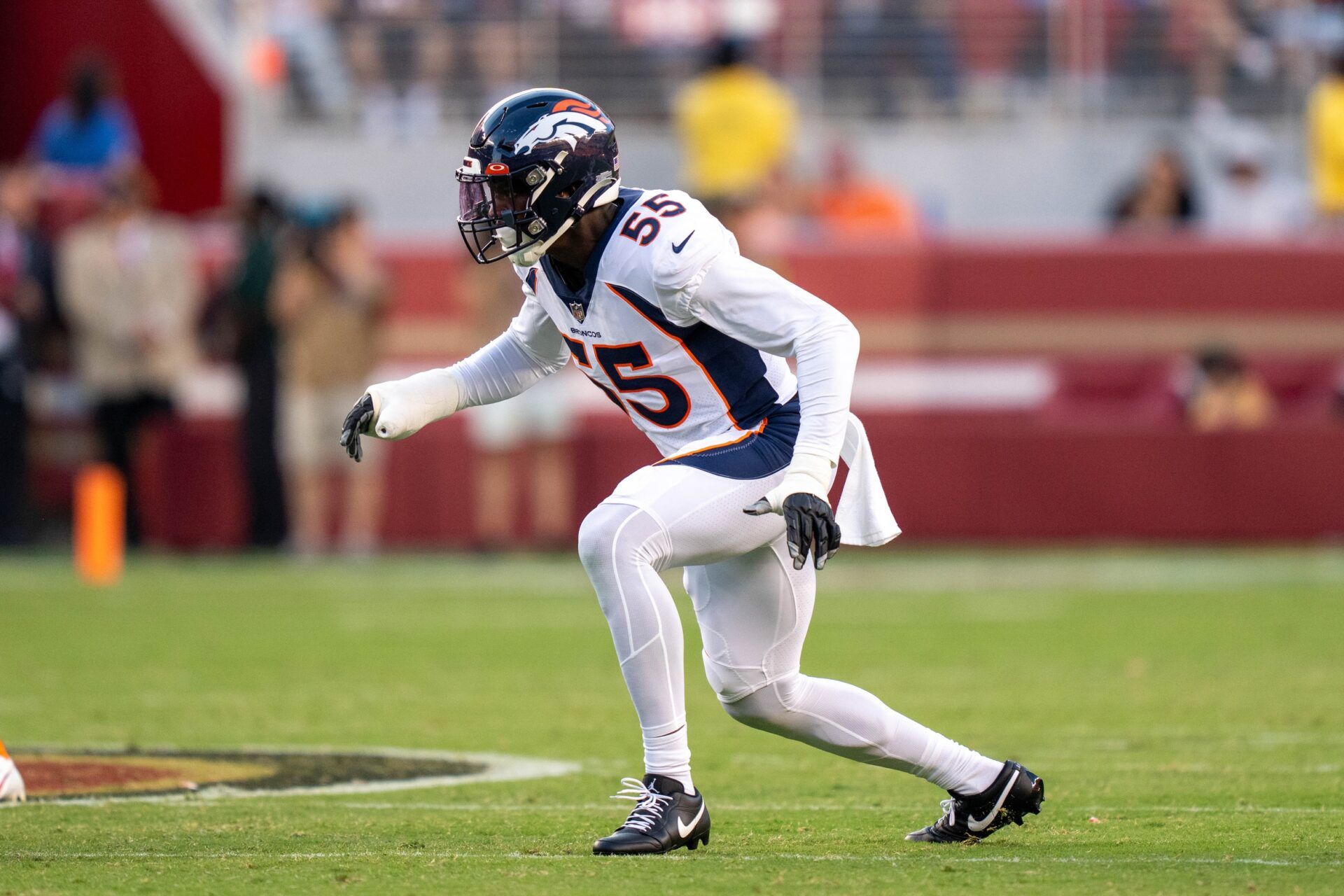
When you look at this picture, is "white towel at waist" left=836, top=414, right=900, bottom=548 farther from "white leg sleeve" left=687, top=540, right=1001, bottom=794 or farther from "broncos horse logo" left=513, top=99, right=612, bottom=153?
"broncos horse logo" left=513, top=99, right=612, bottom=153

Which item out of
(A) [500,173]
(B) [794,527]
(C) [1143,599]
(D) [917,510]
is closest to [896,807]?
(B) [794,527]

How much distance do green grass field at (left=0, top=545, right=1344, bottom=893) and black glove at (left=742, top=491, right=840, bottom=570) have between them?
2.32ft

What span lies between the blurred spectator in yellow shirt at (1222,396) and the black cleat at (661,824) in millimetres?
11590

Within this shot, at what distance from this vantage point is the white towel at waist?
5.45m

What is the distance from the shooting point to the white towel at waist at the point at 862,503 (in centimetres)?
545

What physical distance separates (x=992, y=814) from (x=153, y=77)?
18.9 m

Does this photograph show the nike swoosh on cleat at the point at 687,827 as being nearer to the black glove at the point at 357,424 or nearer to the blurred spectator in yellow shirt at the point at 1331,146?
the black glove at the point at 357,424

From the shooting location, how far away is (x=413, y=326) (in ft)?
58.9

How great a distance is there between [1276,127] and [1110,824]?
15.3m

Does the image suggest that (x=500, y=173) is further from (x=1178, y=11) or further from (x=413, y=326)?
(x=1178, y=11)

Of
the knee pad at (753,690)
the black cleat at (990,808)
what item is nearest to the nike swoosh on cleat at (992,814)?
the black cleat at (990,808)

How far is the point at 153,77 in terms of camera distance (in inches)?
899

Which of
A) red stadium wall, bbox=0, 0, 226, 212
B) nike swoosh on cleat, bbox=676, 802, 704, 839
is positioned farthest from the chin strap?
red stadium wall, bbox=0, 0, 226, 212

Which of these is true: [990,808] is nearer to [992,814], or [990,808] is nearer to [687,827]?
[992,814]
